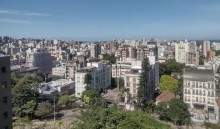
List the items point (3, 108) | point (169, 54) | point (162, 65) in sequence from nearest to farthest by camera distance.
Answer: point (3, 108)
point (162, 65)
point (169, 54)

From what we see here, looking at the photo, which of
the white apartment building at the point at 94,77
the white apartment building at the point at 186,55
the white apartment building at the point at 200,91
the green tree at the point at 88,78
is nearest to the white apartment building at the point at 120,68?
the white apartment building at the point at 94,77

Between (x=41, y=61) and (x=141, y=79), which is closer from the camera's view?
(x=141, y=79)

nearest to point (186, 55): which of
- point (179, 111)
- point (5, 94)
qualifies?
point (179, 111)

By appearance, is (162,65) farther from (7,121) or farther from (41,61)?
(7,121)

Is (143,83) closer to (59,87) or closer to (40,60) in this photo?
(59,87)

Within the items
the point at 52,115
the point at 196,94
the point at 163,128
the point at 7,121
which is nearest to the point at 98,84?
the point at 52,115

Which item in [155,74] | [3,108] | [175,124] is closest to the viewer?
[3,108]

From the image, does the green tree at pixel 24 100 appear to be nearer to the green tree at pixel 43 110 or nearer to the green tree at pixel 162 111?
the green tree at pixel 43 110
